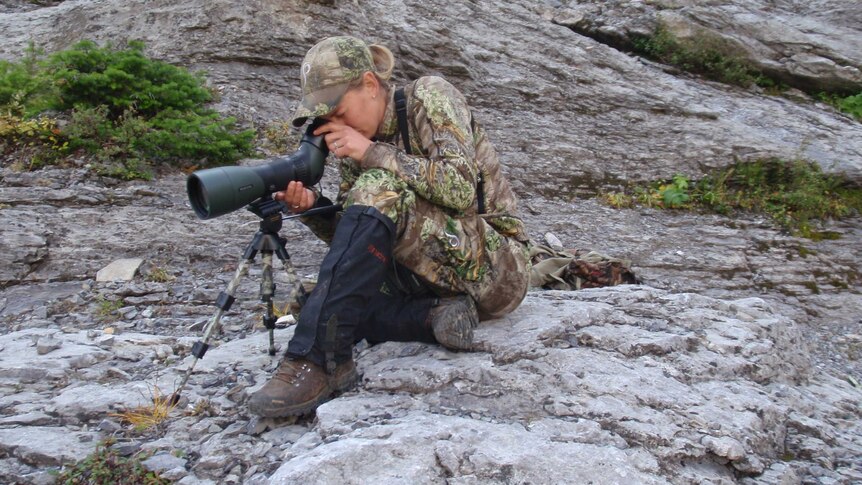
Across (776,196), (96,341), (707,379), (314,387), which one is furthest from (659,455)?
(776,196)

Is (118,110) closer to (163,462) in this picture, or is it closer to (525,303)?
(525,303)

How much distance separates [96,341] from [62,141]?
11.5ft

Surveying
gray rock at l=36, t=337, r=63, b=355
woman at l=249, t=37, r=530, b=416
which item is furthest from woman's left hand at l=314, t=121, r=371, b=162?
gray rock at l=36, t=337, r=63, b=355

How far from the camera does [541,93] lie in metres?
9.59

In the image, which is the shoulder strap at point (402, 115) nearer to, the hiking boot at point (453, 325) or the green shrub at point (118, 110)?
the hiking boot at point (453, 325)

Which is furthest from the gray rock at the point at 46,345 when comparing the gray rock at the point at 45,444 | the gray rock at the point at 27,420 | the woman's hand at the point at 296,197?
the woman's hand at the point at 296,197

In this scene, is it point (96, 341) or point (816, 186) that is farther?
point (816, 186)

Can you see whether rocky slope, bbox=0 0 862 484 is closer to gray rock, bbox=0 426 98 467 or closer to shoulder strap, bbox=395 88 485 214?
gray rock, bbox=0 426 98 467

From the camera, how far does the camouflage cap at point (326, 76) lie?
10.1ft

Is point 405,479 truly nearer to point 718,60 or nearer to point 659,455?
point 659,455

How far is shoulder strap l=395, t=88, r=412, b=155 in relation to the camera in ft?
10.9

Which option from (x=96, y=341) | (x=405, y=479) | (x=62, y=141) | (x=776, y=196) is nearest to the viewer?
(x=405, y=479)

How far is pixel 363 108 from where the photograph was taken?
324 centimetres

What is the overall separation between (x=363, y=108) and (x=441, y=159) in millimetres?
482
